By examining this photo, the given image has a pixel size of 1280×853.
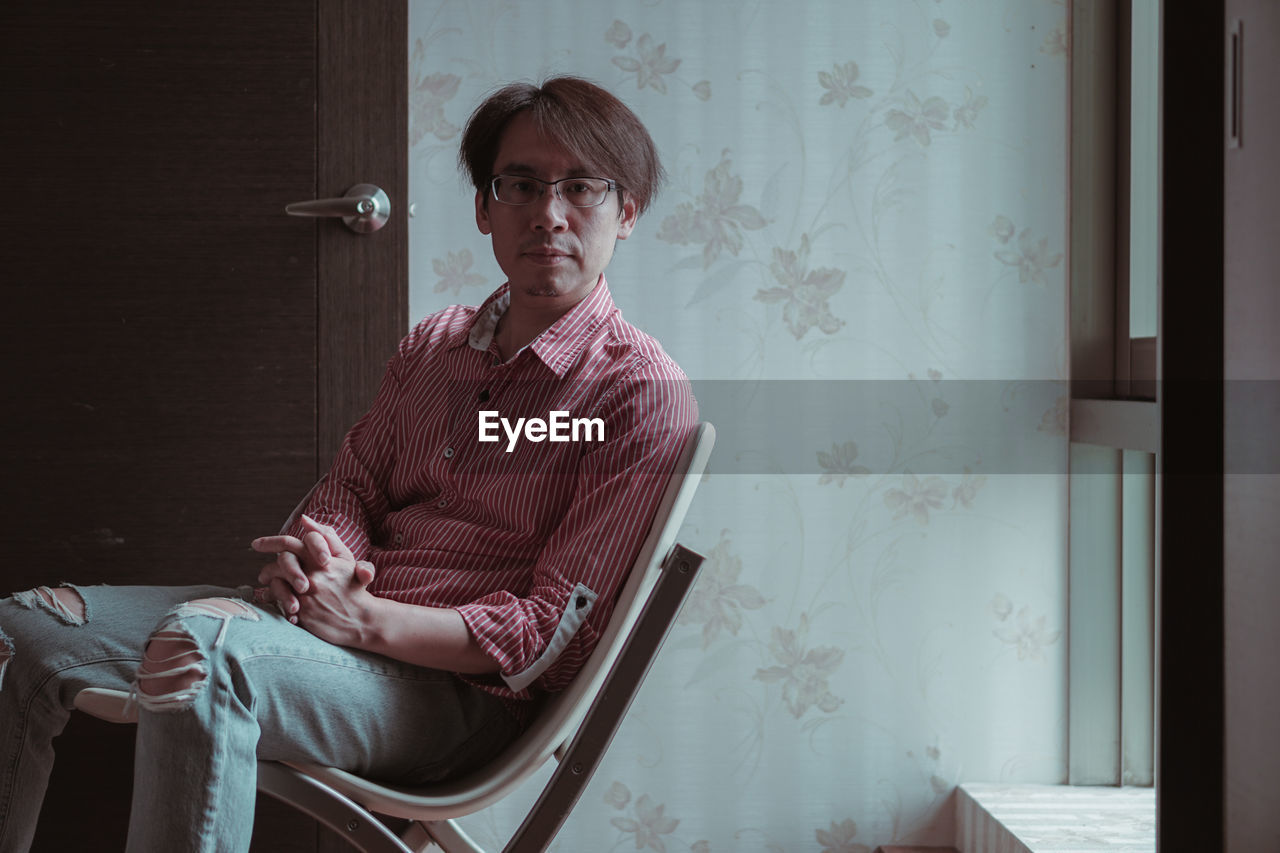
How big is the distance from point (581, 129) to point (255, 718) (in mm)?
782

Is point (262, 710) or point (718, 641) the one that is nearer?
point (262, 710)

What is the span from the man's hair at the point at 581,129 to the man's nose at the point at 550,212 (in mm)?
58

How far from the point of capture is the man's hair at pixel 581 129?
51.5 inches

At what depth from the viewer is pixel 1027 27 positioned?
186 centimetres

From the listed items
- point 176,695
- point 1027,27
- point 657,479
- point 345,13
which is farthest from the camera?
point 1027,27

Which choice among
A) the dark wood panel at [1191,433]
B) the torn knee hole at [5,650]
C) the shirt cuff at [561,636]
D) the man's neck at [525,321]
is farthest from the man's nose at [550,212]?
the torn knee hole at [5,650]

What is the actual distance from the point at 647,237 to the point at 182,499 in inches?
35.2

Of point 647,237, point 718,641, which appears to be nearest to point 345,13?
point 647,237

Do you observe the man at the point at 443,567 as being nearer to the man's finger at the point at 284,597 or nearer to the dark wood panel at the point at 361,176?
the man's finger at the point at 284,597

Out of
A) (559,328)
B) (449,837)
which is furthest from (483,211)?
(449,837)

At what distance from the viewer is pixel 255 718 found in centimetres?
99

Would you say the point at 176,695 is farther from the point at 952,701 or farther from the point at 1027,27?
the point at 1027,27

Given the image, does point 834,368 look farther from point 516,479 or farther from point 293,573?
point 293,573

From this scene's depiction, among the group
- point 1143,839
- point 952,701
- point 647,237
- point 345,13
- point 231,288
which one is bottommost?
point 1143,839
